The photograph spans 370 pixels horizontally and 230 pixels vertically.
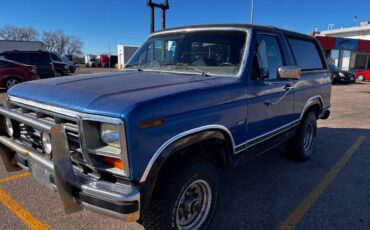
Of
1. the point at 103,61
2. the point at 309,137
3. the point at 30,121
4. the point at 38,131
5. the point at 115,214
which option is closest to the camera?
the point at 115,214

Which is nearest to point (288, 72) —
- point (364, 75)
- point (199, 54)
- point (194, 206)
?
point (199, 54)

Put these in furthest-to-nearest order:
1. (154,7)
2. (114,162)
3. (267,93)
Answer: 1. (154,7)
2. (267,93)
3. (114,162)

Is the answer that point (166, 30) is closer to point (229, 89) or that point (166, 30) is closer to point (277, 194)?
point (229, 89)

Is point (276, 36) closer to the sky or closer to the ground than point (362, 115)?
closer to the sky

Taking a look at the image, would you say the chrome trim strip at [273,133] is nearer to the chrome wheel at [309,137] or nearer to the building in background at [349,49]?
the chrome wheel at [309,137]

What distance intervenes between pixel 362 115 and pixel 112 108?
9.73m

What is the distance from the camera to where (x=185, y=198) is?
2777mm

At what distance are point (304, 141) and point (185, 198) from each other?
3.05 m

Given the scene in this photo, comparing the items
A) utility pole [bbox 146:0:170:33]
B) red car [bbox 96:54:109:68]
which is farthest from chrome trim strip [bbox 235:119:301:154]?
red car [bbox 96:54:109:68]

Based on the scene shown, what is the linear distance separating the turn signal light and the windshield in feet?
4.96

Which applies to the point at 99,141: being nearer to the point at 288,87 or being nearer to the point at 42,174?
the point at 42,174

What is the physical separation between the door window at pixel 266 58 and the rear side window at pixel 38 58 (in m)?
13.6

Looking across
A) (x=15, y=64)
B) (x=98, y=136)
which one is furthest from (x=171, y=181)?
(x=15, y=64)

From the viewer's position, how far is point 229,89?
115 inches
